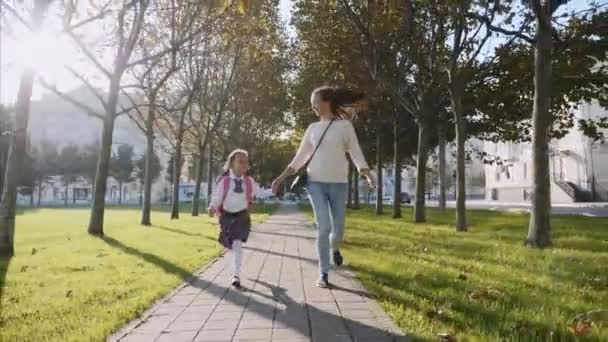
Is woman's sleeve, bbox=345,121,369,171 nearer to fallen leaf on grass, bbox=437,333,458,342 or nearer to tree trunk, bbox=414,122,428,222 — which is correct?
fallen leaf on grass, bbox=437,333,458,342

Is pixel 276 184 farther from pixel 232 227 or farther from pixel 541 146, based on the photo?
pixel 541 146

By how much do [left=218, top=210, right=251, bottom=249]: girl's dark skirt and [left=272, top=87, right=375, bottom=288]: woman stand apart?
115cm

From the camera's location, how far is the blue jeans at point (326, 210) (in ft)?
19.5

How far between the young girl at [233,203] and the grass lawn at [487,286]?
166 centimetres

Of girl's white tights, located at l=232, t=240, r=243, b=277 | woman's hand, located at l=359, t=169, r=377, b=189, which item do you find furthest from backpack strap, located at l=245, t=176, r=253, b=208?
woman's hand, located at l=359, t=169, r=377, b=189

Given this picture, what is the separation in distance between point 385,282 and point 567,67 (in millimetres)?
14989

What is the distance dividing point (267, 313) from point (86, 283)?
3157mm

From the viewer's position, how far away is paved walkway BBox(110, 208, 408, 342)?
13.4 feet

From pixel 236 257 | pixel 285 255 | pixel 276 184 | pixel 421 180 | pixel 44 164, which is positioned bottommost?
pixel 285 255

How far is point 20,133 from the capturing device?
409 inches

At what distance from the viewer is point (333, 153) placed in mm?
5961

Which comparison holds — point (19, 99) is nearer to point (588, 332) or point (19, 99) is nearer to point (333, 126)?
point (333, 126)

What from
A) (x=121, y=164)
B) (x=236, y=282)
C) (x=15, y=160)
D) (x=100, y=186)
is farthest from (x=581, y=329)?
(x=121, y=164)

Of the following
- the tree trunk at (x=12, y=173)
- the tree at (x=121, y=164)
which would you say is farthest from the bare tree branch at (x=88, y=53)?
the tree at (x=121, y=164)
